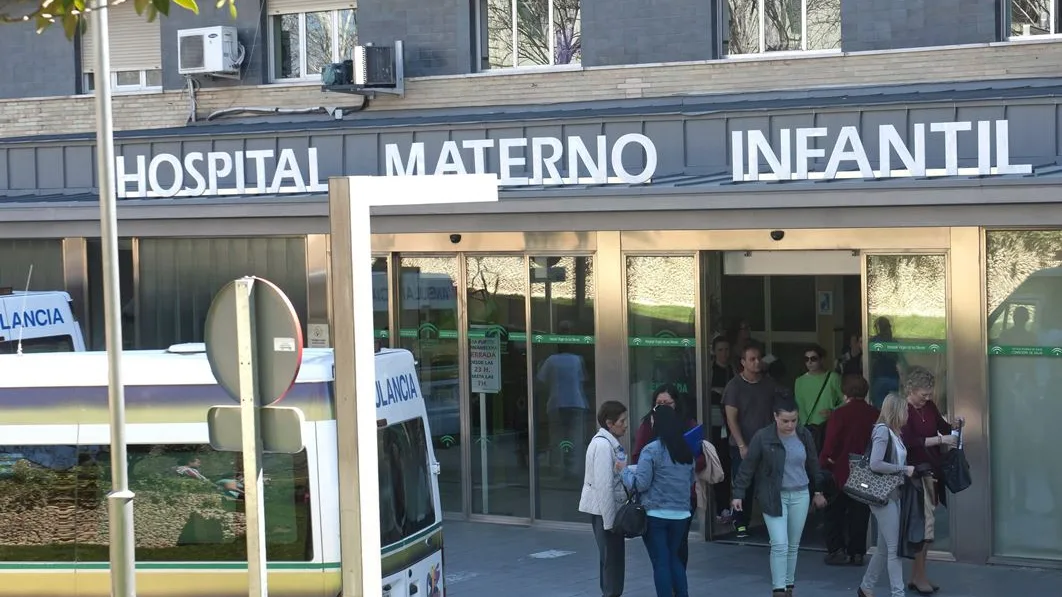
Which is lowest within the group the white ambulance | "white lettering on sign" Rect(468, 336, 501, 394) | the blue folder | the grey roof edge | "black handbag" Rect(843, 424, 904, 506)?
"black handbag" Rect(843, 424, 904, 506)

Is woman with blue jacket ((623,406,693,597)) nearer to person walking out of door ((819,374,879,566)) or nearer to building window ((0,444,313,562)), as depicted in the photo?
person walking out of door ((819,374,879,566))

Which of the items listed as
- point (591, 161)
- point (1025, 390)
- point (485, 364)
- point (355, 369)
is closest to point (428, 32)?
point (485, 364)

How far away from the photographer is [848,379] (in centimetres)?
1131

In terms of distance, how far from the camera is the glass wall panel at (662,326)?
13188mm

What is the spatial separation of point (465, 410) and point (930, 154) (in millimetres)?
5490

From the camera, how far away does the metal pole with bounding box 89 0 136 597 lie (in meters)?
6.39

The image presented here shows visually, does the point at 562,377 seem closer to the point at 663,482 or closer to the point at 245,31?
the point at 663,482

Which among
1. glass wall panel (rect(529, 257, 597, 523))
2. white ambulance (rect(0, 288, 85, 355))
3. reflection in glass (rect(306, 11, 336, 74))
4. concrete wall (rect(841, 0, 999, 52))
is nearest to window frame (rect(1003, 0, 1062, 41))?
concrete wall (rect(841, 0, 999, 52))

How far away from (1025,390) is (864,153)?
2.40 m

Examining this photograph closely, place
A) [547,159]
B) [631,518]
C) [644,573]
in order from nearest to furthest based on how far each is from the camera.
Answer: [631,518], [644,573], [547,159]

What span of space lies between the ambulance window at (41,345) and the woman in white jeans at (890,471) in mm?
6541

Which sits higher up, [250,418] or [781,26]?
[781,26]

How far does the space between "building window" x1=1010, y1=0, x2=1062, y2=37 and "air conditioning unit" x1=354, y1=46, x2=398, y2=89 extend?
6306 mm

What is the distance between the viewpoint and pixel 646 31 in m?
14.3
